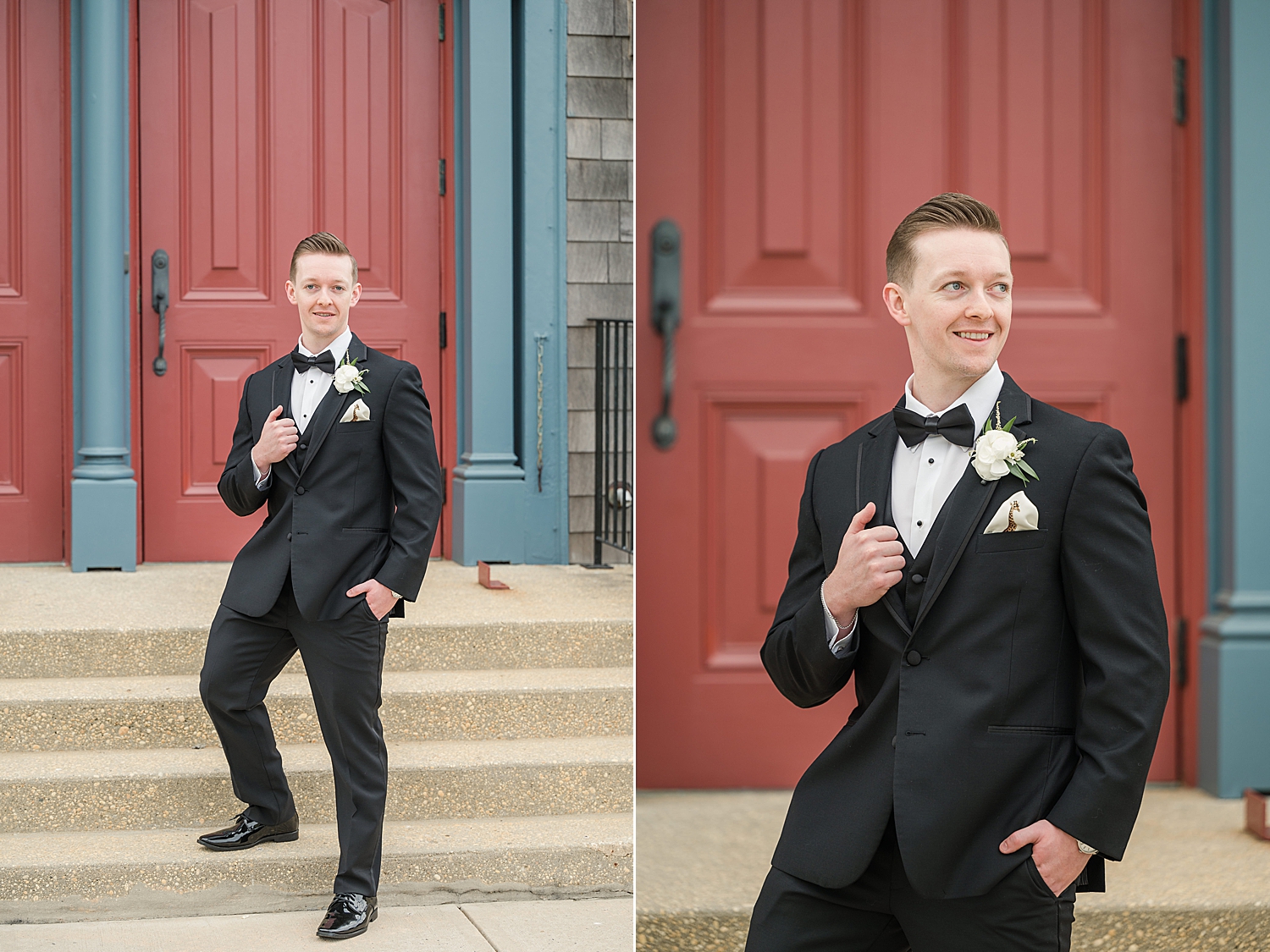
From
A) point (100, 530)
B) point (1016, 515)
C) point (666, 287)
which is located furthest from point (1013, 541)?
point (100, 530)

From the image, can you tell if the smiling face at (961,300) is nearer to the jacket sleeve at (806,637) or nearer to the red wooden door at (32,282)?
the jacket sleeve at (806,637)

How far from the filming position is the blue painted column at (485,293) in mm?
3145

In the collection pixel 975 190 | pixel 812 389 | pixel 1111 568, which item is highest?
pixel 975 190

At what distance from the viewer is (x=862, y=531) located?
1305 mm

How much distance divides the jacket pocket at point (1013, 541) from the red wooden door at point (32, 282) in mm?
2173

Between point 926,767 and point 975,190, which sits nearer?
point 926,767

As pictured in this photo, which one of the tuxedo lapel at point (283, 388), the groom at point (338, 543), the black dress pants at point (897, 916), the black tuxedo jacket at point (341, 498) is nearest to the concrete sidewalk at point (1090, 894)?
the groom at point (338, 543)

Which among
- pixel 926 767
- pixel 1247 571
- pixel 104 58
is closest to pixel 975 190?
pixel 1247 571

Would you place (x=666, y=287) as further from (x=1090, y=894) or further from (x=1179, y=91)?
(x=1090, y=894)

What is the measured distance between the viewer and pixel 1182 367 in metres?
2.56

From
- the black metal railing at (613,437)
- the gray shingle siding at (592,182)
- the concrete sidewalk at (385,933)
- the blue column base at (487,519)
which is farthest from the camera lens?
the gray shingle siding at (592,182)

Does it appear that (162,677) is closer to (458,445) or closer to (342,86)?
(458,445)

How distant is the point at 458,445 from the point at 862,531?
2.07 meters

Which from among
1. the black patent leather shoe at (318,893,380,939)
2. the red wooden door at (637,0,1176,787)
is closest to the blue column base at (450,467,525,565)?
the red wooden door at (637,0,1176,787)
